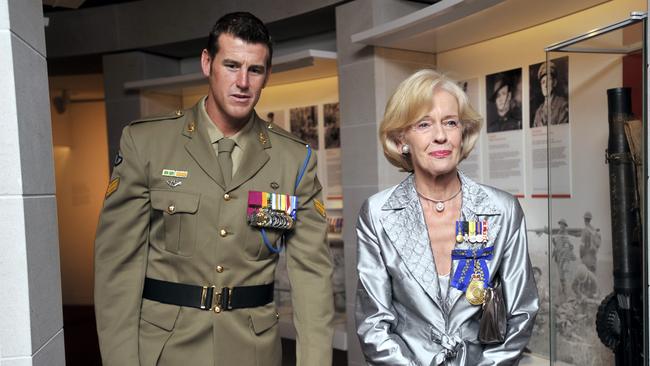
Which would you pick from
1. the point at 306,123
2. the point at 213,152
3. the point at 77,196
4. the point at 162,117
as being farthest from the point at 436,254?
the point at 77,196

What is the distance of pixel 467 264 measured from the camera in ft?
6.42

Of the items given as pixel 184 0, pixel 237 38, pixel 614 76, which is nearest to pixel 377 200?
pixel 237 38

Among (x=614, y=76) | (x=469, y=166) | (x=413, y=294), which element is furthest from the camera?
(x=469, y=166)

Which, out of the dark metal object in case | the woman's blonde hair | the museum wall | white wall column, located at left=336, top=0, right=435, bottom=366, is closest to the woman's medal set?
the woman's blonde hair

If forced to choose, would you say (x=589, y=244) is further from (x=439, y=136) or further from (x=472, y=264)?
(x=439, y=136)

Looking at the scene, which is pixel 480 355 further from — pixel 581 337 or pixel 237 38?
pixel 237 38

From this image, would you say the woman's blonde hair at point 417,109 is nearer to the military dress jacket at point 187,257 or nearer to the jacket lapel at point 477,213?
the jacket lapel at point 477,213

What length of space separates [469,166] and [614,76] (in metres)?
1.77

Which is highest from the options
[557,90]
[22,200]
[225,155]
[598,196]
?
[557,90]

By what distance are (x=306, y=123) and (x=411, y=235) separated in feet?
12.1

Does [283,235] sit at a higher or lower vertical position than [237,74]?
lower

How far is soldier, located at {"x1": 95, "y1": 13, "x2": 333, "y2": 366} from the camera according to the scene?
207 cm

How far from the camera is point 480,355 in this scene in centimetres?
195

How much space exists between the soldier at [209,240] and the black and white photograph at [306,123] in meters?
3.31
